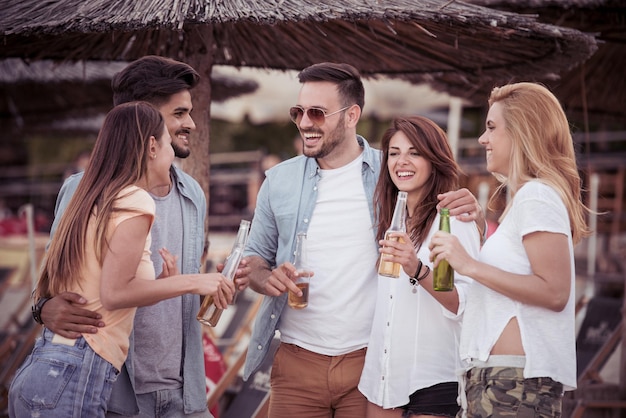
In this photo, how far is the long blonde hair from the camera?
2.88 meters

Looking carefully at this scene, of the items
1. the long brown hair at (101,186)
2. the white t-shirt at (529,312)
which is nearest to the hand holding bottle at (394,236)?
the white t-shirt at (529,312)

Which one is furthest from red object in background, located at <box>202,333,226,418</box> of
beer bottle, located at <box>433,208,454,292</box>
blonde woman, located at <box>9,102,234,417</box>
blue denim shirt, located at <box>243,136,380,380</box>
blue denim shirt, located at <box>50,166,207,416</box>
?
beer bottle, located at <box>433,208,454,292</box>

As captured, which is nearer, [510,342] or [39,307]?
[510,342]

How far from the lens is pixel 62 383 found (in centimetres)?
280

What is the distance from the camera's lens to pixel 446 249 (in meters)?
2.84

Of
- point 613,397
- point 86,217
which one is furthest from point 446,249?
point 613,397

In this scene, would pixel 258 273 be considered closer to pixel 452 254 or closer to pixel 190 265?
pixel 190 265

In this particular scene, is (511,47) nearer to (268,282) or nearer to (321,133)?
(321,133)

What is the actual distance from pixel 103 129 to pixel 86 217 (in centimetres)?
34

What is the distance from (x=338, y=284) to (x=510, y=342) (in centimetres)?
97

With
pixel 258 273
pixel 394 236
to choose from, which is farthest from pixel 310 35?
pixel 394 236

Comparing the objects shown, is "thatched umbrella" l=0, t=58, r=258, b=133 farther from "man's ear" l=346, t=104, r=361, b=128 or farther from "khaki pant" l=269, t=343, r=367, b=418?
"khaki pant" l=269, t=343, r=367, b=418

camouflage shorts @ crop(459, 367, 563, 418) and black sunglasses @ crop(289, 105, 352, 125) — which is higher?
black sunglasses @ crop(289, 105, 352, 125)

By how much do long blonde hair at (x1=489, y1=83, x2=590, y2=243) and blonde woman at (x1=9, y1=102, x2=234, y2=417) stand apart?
1153 mm
